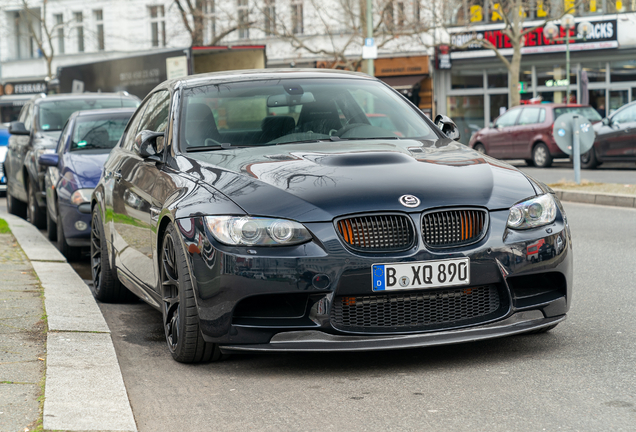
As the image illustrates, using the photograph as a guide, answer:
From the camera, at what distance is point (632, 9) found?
33.5 meters

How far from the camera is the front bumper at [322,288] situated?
4.23 meters

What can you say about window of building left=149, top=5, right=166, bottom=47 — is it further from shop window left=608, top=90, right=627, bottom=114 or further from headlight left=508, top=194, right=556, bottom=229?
headlight left=508, top=194, right=556, bottom=229

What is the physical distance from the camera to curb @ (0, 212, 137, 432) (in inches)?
145

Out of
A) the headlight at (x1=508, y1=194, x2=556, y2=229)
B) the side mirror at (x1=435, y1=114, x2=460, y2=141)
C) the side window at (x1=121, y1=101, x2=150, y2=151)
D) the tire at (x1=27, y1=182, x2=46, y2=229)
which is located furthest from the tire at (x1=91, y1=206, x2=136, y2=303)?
the tire at (x1=27, y1=182, x2=46, y2=229)

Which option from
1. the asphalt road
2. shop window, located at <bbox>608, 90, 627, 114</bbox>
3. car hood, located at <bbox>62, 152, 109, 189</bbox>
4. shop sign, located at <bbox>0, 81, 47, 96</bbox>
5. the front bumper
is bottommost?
the asphalt road

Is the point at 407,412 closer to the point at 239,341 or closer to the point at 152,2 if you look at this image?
the point at 239,341

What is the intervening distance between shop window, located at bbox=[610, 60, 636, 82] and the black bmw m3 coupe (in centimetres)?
3085

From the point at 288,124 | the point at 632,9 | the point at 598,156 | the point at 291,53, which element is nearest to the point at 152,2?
the point at 291,53

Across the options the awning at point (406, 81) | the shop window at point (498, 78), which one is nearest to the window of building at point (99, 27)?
the awning at point (406, 81)

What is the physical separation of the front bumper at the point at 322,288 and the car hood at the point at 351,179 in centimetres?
12

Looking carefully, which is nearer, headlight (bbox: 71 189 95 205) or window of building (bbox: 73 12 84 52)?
headlight (bbox: 71 189 95 205)

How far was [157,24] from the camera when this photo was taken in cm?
4356

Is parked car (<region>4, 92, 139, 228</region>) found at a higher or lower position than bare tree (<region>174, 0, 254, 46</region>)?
lower

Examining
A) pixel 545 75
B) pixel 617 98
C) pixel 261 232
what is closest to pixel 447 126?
pixel 261 232
